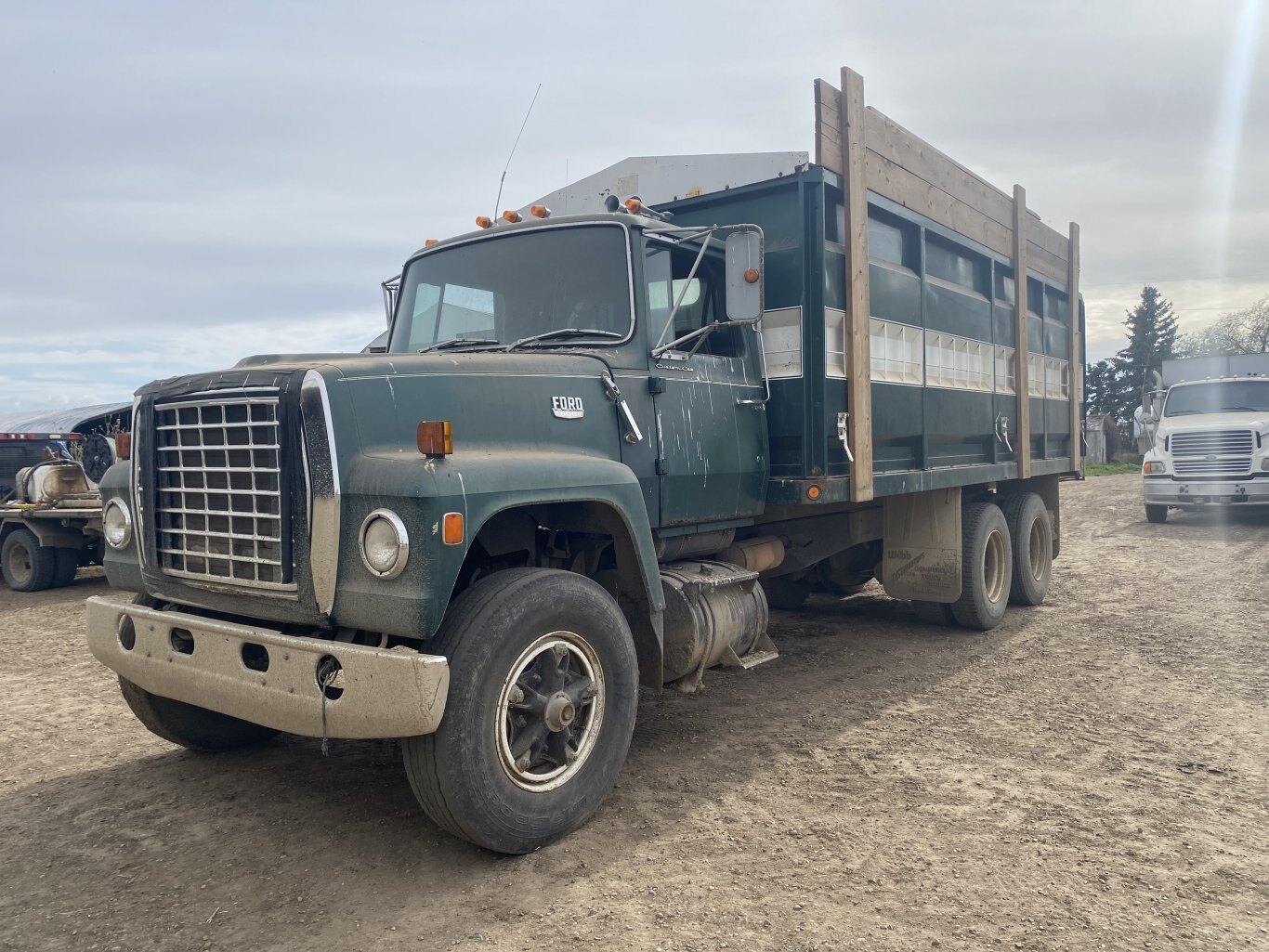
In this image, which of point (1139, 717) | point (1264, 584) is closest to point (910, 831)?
point (1139, 717)

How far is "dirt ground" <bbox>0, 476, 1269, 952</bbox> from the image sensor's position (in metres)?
2.99

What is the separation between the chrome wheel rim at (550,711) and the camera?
3.44 m

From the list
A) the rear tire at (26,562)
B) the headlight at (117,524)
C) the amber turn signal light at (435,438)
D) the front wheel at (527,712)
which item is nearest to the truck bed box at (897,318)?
the front wheel at (527,712)

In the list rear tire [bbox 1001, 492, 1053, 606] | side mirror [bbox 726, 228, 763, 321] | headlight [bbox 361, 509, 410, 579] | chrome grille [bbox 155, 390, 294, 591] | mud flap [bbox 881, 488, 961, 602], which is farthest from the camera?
rear tire [bbox 1001, 492, 1053, 606]

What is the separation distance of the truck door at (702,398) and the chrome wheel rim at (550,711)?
→ 3.60ft

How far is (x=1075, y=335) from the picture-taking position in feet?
32.0

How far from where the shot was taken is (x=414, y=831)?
370 cm

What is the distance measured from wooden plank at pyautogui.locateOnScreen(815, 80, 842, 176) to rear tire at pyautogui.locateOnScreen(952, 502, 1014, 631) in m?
3.24

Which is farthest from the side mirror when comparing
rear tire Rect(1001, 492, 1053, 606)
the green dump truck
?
rear tire Rect(1001, 492, 1053, 606)

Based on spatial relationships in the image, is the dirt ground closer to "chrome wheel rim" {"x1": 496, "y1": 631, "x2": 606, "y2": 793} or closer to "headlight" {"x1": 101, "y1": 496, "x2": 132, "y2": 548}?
"chrome wheel rim" {"x1": 496, "y1": 631, "x2": 606, "y2": 793}

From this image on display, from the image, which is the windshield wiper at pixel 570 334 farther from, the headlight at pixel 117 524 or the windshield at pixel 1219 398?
the windshield at pixel 1219 398

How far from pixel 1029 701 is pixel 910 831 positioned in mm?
2253

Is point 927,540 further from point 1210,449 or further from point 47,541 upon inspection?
point 1210,449

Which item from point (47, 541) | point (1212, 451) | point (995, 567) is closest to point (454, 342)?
point (995, 567)
